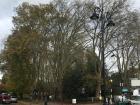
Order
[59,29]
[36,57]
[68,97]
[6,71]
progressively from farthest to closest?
[6,71], [68,97], [36,57], [59,29]

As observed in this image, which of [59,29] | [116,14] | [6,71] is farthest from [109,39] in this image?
[6,71]

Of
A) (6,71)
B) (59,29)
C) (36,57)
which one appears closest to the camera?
(59,29)

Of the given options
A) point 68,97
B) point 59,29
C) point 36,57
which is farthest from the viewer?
point 68,97

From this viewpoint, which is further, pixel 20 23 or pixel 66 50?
pixel 20 23

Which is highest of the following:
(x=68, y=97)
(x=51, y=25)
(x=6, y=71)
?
(x=51, y=25)

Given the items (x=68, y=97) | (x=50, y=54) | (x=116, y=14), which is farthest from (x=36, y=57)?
(x=116, y=14)

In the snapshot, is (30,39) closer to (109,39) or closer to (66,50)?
(66,50)

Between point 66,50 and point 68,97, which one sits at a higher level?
point 66,50

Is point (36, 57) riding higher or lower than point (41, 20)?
lower

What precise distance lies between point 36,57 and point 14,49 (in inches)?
215

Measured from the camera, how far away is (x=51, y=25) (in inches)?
2884

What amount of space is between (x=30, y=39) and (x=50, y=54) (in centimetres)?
437

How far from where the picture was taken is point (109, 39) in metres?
75.5

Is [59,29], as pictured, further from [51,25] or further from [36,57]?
[36,57]
